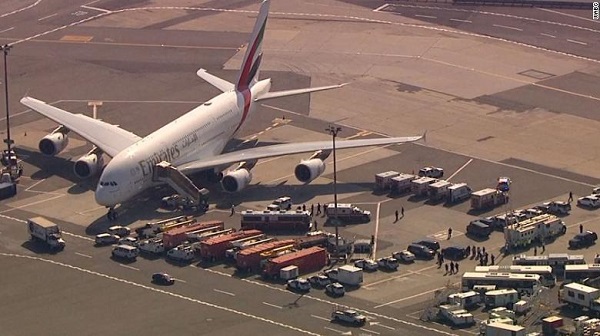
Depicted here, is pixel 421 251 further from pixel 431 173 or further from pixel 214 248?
pixel 431 173

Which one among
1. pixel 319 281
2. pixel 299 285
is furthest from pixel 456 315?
pixel 299 285

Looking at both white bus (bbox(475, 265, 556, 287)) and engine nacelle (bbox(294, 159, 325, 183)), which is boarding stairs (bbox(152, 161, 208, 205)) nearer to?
engine nacelle (bbox(294, 159, 325, 183))

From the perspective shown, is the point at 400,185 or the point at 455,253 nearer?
the point at 455,253

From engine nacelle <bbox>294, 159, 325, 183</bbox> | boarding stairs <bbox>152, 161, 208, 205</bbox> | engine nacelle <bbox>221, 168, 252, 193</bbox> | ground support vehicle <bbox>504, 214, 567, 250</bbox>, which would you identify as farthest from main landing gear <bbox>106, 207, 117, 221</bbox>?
ground support vehicle <bbox>504, 214, 567, 250</bbox>

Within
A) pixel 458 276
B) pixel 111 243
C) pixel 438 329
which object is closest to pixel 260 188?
pixel 111 243

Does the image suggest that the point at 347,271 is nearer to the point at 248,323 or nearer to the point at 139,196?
the point at 248,323
